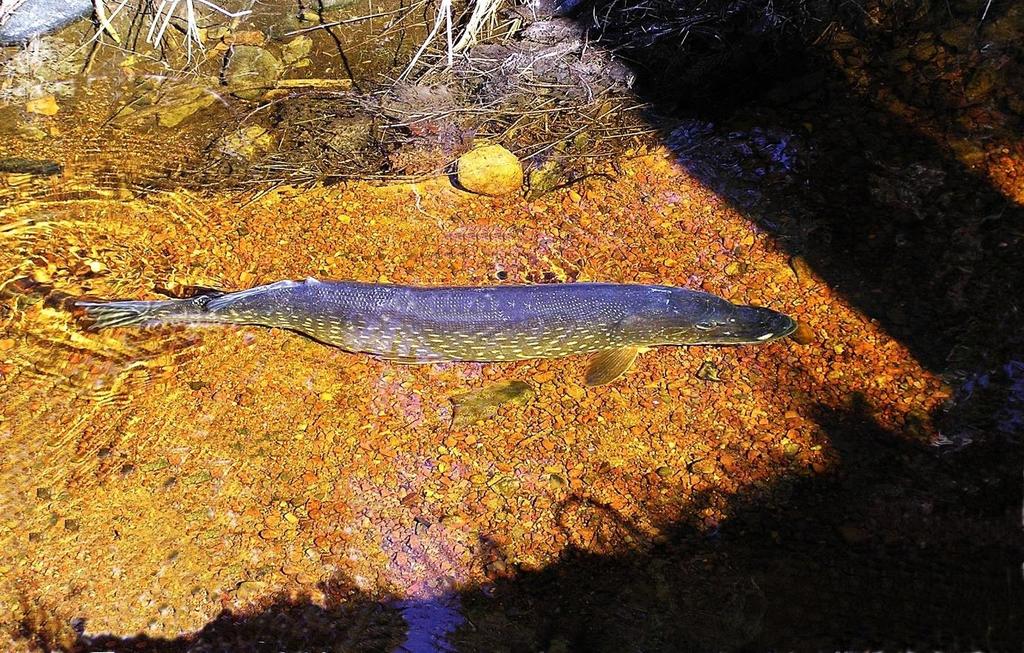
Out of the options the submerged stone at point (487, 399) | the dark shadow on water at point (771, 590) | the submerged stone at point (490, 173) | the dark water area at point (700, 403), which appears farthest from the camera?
the submerged stone at point (490, 173)

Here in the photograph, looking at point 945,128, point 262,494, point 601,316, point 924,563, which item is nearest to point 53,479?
point 262,494

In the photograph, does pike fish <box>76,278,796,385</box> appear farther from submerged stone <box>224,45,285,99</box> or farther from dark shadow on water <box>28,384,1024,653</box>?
submerged stone <box>224,45,285,99</box>

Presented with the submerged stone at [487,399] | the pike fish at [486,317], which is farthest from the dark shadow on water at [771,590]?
the pike fish at [486,317]

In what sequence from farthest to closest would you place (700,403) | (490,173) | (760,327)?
(490,173)
(760,327)
(700,403)

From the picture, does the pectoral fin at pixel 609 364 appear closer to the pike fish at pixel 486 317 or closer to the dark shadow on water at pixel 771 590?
the pike fish at pixel 486 317

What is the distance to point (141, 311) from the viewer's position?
439cm

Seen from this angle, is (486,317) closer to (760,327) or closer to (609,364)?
(609,364)

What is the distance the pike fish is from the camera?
430 cm

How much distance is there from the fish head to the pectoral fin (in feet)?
1.00

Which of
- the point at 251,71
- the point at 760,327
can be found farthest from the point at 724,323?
the point at 251,71

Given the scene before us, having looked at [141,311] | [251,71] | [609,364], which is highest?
[251,71]

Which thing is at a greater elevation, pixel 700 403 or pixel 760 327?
pixel 760 327

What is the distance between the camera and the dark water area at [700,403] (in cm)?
330

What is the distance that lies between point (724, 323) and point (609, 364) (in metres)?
0.77
